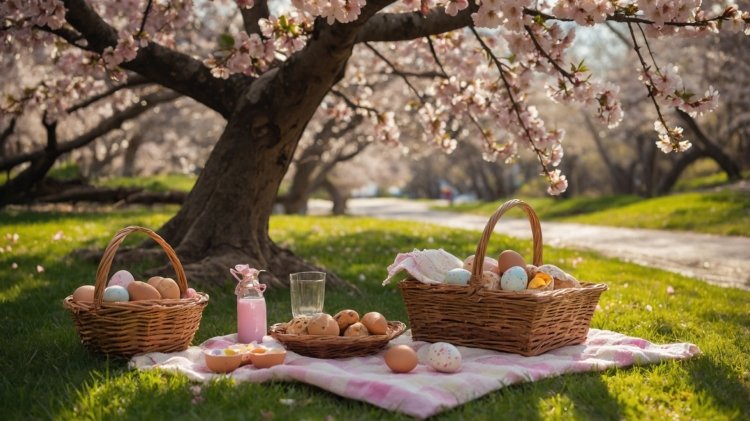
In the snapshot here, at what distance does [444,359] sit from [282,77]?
356 centimetres

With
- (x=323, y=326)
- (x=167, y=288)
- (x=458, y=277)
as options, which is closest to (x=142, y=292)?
(x=167, y=288)

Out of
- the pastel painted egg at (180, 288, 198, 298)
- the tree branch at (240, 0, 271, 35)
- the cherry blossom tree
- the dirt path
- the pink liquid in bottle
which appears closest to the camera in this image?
the pastel painted egg at (180, 288, 198, 298)

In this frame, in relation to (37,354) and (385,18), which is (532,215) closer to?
(385,18)

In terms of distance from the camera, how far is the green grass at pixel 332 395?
10.0 ft

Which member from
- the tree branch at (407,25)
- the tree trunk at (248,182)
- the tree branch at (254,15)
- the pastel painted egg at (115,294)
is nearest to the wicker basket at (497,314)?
the pastel painted egg at (115,294)

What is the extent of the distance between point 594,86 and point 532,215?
1.67 m

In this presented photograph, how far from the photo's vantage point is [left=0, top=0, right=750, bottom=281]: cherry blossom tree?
526cm

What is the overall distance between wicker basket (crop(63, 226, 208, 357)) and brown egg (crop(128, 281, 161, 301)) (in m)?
0.10

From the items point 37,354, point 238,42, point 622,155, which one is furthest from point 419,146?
point 37,354

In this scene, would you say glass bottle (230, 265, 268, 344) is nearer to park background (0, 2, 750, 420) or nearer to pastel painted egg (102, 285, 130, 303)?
park background (0, 2, 750, 420)

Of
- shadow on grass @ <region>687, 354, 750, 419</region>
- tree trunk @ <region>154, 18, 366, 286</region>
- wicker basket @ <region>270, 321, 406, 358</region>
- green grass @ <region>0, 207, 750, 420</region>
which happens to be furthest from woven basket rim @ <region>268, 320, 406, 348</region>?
tree trunk @ <region>154, 18, 366, 286</region>

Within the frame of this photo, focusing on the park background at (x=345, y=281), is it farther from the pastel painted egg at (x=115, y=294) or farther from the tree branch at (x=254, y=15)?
the tree branch at (x=254, y=15)

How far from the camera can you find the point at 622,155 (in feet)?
134

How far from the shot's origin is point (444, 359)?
3.48 metres
